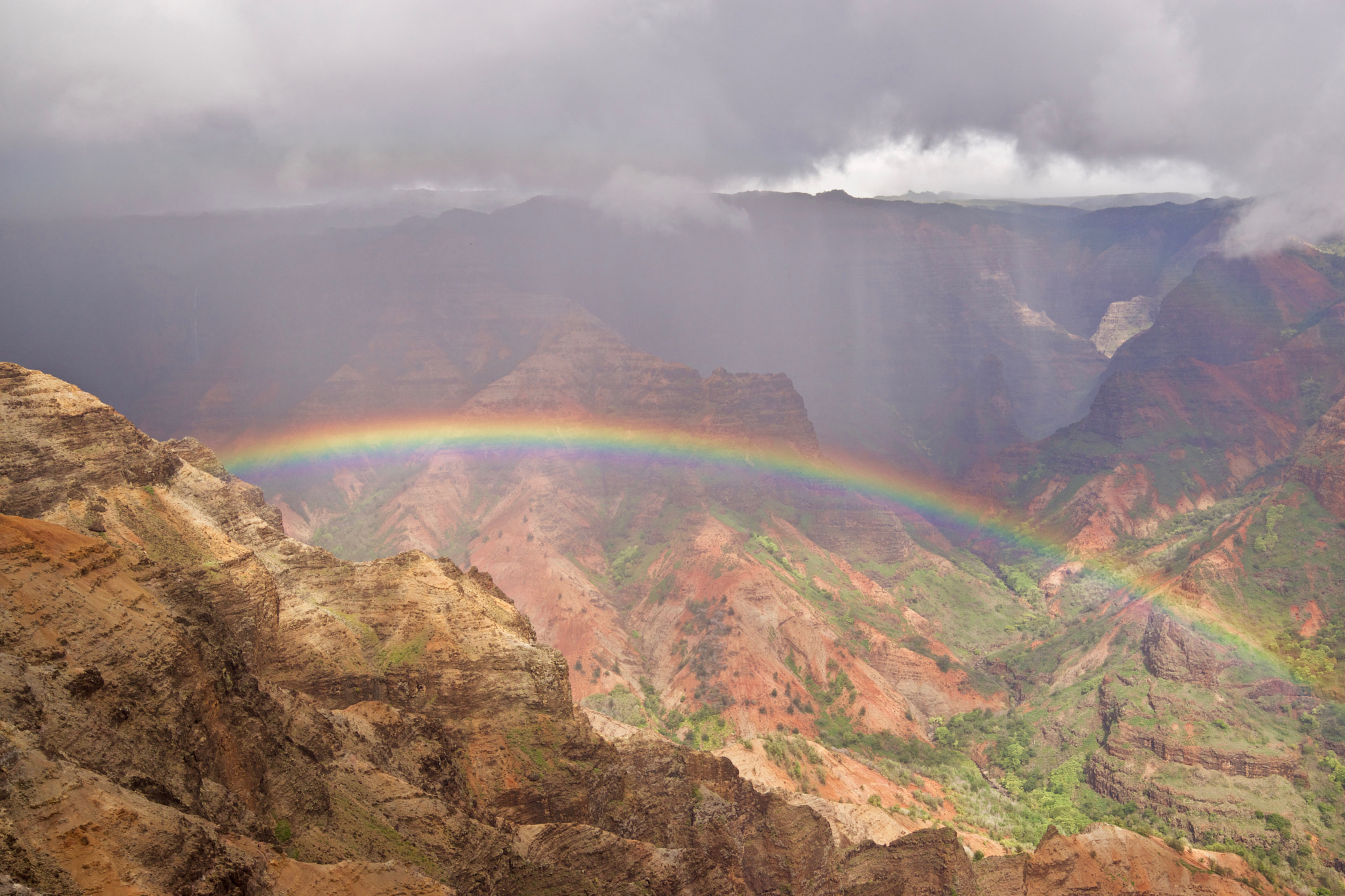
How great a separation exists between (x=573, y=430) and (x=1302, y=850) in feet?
398

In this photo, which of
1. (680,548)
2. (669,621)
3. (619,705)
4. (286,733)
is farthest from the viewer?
(680,548)

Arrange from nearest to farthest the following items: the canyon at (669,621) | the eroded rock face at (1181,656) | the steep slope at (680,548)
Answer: the canyon at (669,621) → the eroded rock face at (1181,656) → the steep slope at (680,548)

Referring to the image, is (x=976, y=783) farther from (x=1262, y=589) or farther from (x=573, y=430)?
(x=573, y=430)

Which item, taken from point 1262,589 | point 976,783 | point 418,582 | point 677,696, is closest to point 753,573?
point 677,696

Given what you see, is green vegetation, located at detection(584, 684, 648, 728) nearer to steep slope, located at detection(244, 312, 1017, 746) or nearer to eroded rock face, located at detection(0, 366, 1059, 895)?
steep slope, located at detection(244, 312, 1017, 746)

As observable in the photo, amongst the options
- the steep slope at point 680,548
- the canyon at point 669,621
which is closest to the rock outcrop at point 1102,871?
the canyon at point 669,621

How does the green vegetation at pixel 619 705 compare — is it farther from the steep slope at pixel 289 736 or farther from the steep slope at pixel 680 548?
the steep slope at pixel 289 736

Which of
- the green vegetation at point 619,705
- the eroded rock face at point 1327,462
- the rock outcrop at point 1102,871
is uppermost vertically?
the eroded rock face at point 1327,462

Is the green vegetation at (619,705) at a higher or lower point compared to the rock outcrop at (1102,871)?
lower

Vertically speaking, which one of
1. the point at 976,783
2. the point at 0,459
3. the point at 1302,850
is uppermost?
the point at 0,459

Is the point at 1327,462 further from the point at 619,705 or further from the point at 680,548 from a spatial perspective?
the point at 619,705

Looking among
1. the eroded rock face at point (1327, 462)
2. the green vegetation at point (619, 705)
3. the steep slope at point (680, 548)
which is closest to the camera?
the green vegetation at point (619, 705)

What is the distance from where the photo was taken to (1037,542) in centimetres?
16200

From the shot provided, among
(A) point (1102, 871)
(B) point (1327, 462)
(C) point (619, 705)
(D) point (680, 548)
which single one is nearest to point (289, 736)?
(A) point (1102, 871)
